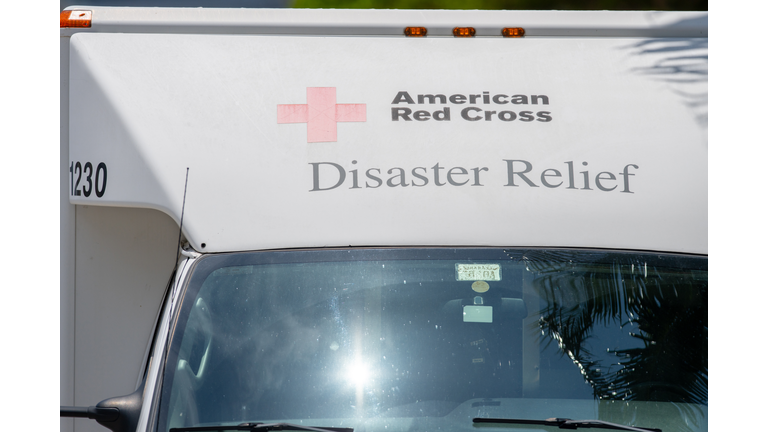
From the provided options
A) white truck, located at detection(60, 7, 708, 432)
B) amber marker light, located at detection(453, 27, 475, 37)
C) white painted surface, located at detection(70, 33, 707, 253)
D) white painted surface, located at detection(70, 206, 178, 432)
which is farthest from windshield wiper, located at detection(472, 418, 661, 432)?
white painted surface, located at detection(70, 206, 178, 432)

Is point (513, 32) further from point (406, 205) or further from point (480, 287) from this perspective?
point (480, 287)

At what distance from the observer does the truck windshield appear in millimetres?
2492

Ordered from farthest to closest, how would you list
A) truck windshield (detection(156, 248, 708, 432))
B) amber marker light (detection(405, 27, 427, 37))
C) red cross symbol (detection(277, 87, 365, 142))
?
amber marker light (detection(405, 27, 427, 37)), red cross symbol (detection(277, 87, 365, 142)), truck windshield (detection(156, 248, 708, 432))

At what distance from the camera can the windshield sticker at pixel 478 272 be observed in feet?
9.02

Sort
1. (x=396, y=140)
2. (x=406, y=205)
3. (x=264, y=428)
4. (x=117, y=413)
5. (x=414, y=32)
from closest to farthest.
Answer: (x=264, y=428) → (x=117, y=413) → (x=406, y=205) → (x=396, y=140) → (x=414, y=32)

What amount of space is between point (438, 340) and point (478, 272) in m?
0.32

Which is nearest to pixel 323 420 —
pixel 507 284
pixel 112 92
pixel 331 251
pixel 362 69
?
pixel 331 251

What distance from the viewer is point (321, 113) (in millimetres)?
3031

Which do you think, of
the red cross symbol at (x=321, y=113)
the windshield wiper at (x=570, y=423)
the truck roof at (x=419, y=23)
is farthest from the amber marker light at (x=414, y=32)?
the windshield wiper at (x=570, y=423)

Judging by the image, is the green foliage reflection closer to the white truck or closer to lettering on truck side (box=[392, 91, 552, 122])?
the white truck

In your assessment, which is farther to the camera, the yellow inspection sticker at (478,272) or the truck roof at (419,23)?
the truck roof at (419,23)

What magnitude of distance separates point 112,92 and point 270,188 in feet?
2.88

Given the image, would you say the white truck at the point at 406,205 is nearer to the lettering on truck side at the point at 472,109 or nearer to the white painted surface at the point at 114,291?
the lettering on truck side at the point at 472,109

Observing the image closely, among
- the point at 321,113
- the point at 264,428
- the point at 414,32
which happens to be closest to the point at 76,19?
the point at 321,113
